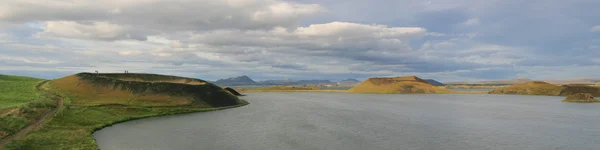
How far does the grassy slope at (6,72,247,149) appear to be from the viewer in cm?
3362

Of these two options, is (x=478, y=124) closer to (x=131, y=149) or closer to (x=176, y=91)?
(x=131, y=149)

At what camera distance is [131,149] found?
31.7m

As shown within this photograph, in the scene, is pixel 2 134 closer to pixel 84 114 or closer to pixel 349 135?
pixel 84 114

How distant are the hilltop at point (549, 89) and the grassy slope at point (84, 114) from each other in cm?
15813

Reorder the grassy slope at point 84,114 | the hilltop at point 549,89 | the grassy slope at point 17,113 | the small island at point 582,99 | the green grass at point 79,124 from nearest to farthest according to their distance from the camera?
the green grass at point 79,124 < the grassy slope at point 84,114 < the grassy slope at point 17,113 < the small island at point 582,99 < the hilltop at point 549,89

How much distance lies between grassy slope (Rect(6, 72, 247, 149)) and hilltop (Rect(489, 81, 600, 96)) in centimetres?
15813

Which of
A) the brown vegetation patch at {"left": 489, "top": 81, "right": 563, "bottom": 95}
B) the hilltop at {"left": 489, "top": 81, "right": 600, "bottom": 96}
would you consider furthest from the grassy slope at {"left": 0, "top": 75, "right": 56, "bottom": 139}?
the brown vegetation patch at {"left": 489, "top": 81, "right": 563, "bottom": 95}

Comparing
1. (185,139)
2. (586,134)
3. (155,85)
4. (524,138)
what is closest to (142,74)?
(155,85)

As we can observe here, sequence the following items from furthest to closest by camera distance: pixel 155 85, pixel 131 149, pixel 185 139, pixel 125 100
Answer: pixel 155 85
pixel 125 100
pixel 185 139
pixel 131 149

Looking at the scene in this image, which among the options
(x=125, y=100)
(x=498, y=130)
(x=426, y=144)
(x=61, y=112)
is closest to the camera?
(x=426, y=144)

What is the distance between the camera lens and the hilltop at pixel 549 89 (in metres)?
156

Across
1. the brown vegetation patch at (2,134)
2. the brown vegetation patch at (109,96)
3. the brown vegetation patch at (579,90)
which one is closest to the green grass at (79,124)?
the brown vegetation patch at (2,134)

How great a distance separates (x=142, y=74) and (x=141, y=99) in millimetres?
22718

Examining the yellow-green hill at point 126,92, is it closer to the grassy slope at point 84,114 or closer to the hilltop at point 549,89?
the grassy slope at point 84,114
